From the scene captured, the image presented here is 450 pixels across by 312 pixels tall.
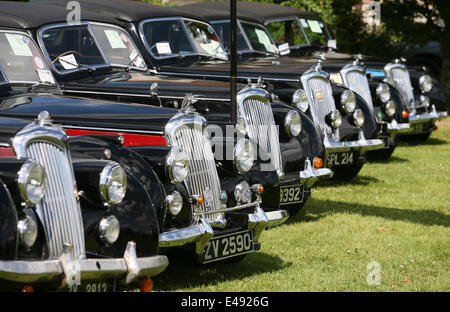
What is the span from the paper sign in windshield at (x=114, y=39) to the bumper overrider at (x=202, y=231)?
11.1ft

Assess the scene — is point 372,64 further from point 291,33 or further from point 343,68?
point 343,68

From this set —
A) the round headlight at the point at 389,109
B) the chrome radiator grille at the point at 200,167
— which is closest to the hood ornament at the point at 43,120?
the chrome radiator grille at the point at 200,167

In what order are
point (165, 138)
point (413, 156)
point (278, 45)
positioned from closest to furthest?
point (165, 138) → point (413, 156) → point (278, 45)

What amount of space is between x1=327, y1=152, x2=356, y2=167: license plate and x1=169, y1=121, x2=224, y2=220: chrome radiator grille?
3.32 meters

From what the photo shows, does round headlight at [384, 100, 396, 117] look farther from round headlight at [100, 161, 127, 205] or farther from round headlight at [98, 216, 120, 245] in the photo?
round headlight at [98, 216, 120, 245]

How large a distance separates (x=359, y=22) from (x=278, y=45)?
6841 millimetres

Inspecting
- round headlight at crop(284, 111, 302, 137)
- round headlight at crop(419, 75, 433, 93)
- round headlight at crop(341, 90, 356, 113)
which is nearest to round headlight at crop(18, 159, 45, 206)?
round headlight at crop(284, 111, 302, 137)

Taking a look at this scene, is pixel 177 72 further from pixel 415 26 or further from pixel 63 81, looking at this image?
pixel 415 26

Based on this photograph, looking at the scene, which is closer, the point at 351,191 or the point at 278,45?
the point at 351,191

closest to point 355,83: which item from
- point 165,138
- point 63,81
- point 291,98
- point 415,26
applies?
point 291,98

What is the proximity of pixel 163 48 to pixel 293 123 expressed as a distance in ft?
7.93

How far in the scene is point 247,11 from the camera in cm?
1255

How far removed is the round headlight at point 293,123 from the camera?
7.14 m

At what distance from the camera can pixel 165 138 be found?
205 inches
